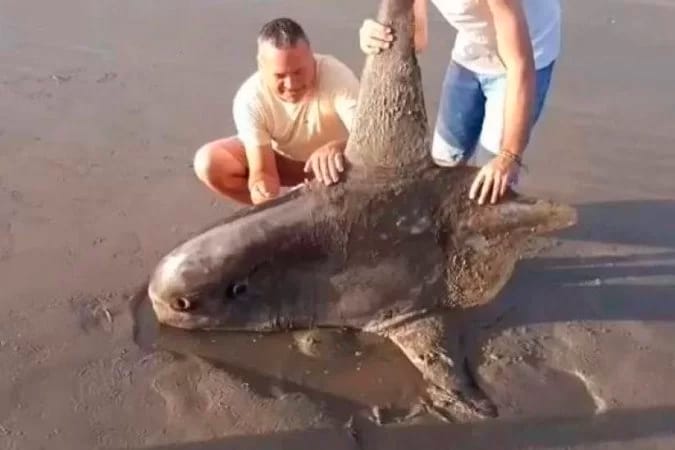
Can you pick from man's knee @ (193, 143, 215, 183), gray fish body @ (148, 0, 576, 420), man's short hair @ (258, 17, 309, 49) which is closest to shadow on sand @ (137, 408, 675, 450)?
gray fish body @ (148, 0, 576, 420)

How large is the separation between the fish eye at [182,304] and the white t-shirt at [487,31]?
5.22 ft

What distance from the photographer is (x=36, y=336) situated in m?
4.37

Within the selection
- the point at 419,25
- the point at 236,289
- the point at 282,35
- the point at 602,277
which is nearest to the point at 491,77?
the point at 419,25

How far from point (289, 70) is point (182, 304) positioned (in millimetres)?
1071

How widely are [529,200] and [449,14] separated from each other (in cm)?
84

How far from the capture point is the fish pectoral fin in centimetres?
402

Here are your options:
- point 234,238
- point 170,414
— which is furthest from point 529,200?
point 170,414

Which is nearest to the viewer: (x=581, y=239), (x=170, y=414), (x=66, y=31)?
(x=170, y=414)

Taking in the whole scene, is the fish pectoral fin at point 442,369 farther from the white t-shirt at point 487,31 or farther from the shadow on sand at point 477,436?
the white t-shirt at point 487,31

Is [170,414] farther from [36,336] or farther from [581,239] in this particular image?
[581,239]

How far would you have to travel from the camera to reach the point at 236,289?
4332mm

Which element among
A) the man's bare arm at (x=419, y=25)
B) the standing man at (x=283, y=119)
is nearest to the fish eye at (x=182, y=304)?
the standing man at (x=283, y=119)

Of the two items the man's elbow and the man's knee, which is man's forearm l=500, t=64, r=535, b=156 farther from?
the man's knee

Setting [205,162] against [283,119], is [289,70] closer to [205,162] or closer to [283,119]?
[283,119]
